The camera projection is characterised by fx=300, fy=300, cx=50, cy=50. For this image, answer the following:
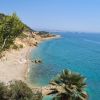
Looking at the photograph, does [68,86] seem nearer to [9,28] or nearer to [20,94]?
[20,94]

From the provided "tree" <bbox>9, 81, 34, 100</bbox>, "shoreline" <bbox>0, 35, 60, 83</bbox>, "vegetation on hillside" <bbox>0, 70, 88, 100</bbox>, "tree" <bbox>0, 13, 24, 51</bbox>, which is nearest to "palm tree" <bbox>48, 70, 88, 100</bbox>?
"vegetation on hillside" <bbox>0, 70, 88, 100</bbox>

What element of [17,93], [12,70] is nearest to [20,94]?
[17,93]

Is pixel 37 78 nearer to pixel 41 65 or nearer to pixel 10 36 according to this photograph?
pixel 10 36

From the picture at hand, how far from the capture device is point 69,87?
106 feet

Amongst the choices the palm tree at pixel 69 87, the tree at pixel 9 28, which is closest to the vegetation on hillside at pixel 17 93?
the palm tree at pixel 69 87

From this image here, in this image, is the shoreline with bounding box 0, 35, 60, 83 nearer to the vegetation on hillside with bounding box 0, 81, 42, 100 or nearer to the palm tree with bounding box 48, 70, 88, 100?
the vegetation on hillside with bounding box 0, 81, 42, 100

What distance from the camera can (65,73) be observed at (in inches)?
1309

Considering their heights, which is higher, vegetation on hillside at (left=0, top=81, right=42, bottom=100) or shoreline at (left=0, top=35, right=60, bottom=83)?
vegetation on hillside at (left=0, top=81, right=42, bottom=100)

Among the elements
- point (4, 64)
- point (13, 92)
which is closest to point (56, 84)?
point (13, 92)

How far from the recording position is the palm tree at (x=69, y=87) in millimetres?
32000

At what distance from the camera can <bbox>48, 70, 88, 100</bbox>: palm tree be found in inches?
1260

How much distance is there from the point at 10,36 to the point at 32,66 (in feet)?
63.4

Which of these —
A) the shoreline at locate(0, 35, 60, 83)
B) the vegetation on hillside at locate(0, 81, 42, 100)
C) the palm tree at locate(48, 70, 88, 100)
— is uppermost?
the palm tree at locate(48, 70, 88, 100)

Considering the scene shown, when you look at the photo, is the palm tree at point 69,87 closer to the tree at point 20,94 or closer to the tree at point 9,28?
the tree at point 20,94
